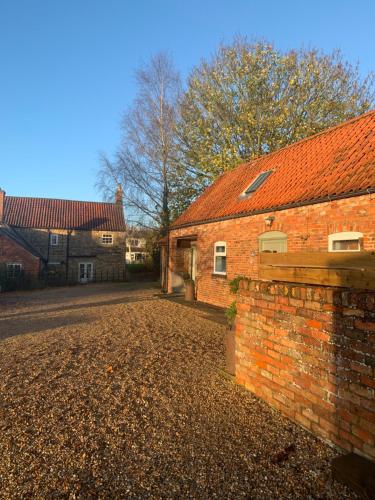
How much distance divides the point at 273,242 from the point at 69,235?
2523 centimetres

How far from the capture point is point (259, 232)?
32.9ft

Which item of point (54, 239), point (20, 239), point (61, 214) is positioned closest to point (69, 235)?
point (54, 239)

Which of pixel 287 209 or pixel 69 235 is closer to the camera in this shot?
pixel 287 209

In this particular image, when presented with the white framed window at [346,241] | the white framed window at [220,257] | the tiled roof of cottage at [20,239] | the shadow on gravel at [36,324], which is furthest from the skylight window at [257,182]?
the tiled roof of cottage at [20,239]

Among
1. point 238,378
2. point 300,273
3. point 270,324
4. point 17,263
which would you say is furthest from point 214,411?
point 17,263

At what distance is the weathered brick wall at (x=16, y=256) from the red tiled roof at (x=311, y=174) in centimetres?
1547

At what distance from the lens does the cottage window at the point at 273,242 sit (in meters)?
9.13

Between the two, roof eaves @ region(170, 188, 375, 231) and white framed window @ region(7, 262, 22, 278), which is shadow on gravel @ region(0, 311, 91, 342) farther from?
white framed window @ region(7, 262, 22, 278)

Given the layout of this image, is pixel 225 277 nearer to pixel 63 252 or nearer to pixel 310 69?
pixel 310 69

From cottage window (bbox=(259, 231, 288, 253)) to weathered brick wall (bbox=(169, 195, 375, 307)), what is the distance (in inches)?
5.5

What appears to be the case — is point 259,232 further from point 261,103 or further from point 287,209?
point 261,103

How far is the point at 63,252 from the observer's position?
29.8 metres

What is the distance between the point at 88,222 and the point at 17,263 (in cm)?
967

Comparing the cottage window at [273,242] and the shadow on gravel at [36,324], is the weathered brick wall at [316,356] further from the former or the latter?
the shadow on gravel at [36,324]
